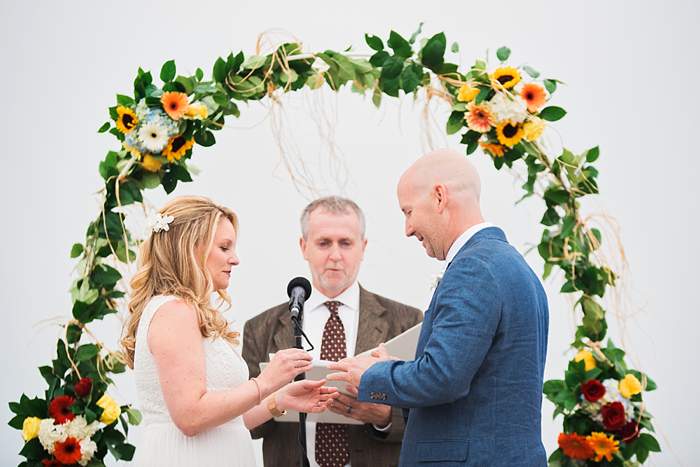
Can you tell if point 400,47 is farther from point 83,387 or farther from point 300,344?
point 83,387

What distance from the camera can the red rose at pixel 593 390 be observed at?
149 inches

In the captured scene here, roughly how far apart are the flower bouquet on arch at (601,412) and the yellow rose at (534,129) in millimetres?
920

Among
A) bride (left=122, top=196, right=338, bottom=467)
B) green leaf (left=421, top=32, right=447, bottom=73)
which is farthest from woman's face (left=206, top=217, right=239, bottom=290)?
green leaf (left=421, top=32, right=447, bottom=73)

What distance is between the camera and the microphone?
3.31 metres

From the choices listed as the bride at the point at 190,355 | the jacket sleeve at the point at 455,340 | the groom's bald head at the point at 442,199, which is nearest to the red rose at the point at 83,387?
the bride at the point at 190,355

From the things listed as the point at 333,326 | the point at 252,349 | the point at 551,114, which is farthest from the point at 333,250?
the point at 551,114

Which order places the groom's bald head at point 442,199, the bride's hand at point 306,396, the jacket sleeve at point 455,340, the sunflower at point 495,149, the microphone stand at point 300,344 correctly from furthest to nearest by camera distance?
1. the sunflower at point 495,149
2. the bride's hand at point 306,396
3. the microphone stand at point 300,344
4. the groom's bald head at point 442,199
5. the jacket sleeve at point 455,340

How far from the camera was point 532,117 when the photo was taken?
379 cm

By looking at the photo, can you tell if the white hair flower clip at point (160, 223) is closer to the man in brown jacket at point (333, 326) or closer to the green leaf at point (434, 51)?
the man in brown jacket at point (333, 326)

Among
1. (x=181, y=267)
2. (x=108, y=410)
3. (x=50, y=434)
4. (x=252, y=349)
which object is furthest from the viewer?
(x=252, y=349)

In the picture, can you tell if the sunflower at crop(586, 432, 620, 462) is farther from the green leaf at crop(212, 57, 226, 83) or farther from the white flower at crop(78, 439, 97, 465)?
the green leaf at crop(212, 57, 226, 83)

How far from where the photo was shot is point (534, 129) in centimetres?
378

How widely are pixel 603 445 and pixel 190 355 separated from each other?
1749mm

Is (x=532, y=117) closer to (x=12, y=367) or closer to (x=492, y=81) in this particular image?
(x=492, y=81)
